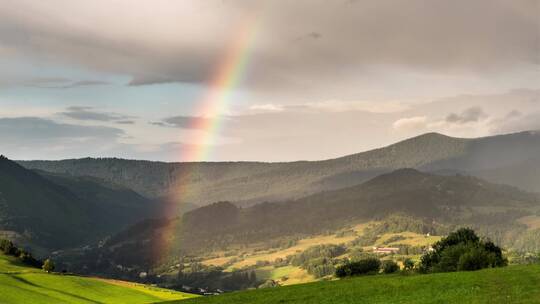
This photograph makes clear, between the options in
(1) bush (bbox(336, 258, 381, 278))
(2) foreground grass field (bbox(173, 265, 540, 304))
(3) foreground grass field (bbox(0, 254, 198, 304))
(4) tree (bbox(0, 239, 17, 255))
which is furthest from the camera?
(4) tree (bbox(0, 239, 17, 255))

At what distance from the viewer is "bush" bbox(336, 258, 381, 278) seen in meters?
143

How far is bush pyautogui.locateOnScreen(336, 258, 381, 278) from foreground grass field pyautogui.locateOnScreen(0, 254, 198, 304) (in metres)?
44.8

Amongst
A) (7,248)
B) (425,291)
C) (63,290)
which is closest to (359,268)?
(63,290)

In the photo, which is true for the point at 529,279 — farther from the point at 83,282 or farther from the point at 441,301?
the point at 83,282

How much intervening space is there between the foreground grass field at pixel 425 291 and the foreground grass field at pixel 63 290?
44571mm

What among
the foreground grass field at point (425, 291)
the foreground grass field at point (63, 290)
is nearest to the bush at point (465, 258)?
the foreground grass field at point (425, 291)

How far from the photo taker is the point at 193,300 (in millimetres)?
71812

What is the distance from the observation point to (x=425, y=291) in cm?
5762

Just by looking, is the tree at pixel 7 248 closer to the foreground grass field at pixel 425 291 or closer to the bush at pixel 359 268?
the bush at pixel 359 268

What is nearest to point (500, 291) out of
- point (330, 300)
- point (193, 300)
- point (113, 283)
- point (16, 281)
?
point (330, 300)

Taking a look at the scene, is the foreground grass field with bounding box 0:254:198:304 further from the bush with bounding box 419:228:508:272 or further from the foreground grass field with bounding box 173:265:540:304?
the bush with bounding box 419:228:508:272

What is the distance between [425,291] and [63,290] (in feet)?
289

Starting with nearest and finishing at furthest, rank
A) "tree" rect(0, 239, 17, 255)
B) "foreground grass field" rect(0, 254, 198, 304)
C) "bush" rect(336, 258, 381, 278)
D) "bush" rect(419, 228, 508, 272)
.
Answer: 1. "bush" rect(419, 228, 508, 272)
2. "foreground grass field" rect(0, 254, 198, 304)
3. "bush" rect(336, 258, 381, 278)
4. "tree" rect(0, 239, 17, 255)

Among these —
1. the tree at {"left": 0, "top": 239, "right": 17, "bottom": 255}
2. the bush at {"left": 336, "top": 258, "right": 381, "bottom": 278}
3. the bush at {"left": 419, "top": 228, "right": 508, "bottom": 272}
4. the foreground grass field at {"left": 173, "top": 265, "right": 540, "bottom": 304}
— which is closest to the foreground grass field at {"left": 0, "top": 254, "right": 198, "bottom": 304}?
the tree at {"left": 0, "top": 239, "right": 17, "bottom": 255}
